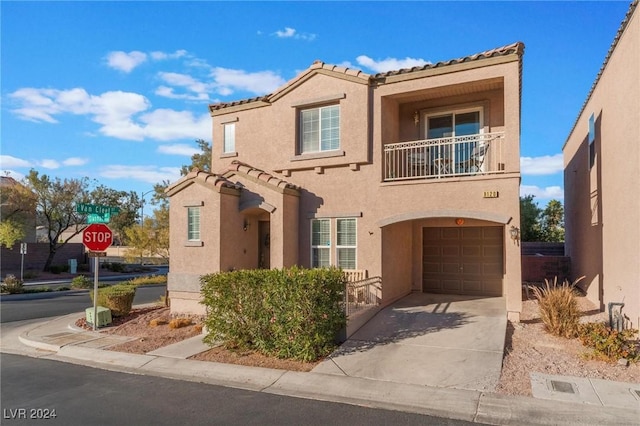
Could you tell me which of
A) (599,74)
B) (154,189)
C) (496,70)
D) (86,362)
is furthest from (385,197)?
(154,189)

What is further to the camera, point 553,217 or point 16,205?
point 553,217

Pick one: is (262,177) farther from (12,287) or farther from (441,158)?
(12,287)

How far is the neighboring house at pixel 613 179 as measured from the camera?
8914 millimetres

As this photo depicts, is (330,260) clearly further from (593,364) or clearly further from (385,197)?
(593,364)

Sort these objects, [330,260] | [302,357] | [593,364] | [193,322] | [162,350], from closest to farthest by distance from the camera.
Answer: [593,364] < [302,357] < [162,350] < [193,322] < [330,260]

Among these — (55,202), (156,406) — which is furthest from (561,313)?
(55,202)

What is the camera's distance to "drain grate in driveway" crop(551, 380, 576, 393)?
631cm

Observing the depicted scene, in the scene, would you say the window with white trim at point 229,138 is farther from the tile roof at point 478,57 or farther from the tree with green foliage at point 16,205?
the tree with green foliage at point 16,205

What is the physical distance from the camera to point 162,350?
9219 mm

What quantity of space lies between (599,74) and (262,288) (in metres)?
11.9

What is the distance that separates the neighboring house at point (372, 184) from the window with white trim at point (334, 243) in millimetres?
32

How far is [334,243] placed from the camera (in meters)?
12.8

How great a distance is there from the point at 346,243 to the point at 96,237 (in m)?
7.11

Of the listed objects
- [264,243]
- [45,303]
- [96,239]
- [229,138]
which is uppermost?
[229,138]
